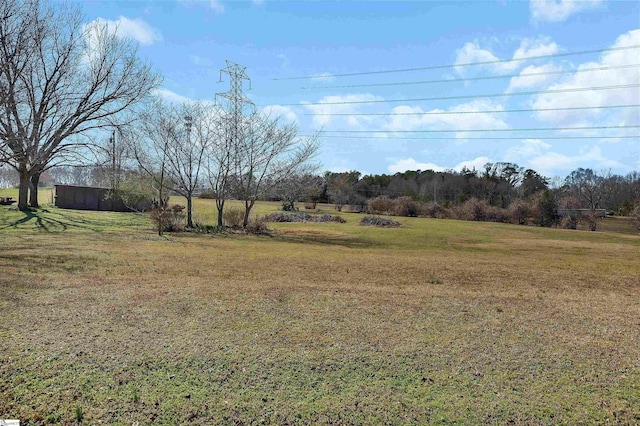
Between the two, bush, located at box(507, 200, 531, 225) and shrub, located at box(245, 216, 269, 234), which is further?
bush, located at box(507, 200, 531, 225)

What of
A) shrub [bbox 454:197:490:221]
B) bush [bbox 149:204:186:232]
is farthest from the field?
shrub [bbox 454:197:490:221]

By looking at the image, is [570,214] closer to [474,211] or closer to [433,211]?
[474,211]

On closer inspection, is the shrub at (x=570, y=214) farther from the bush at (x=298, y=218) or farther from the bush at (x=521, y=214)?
the bush at (x=298, y=218)

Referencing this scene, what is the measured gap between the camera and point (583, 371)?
466cm

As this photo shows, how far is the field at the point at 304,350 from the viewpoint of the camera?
3.69 meters

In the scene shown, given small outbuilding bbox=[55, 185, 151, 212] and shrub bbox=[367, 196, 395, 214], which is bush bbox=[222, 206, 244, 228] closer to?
small outbuilding bbox=[55, 185, 151, 212]

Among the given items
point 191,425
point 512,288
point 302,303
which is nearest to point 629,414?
point 191,425

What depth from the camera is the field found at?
369cm

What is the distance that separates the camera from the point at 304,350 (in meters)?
4.88

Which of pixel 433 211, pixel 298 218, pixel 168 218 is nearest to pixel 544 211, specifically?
pixel 433 211

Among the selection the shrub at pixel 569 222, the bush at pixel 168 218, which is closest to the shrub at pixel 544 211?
the shrub at pixel 569 222

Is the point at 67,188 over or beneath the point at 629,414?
over

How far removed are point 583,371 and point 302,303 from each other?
3.84m

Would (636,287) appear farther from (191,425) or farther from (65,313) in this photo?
(65,313)
